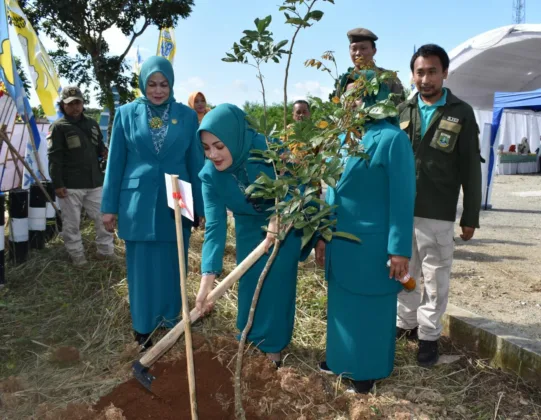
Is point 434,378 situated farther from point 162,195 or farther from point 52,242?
point 52,242

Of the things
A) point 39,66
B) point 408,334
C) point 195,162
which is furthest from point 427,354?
point 39,66

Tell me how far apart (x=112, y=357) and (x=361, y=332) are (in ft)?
5.22

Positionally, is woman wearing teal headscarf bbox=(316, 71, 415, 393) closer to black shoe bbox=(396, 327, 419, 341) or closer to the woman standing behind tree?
black shoe bbox=(396, 327, 419, 341)

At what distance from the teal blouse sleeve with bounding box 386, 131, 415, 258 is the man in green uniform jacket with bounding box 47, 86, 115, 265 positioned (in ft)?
12.3

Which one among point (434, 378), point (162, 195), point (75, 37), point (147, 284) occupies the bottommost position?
point (434, 378)

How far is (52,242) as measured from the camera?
19.4ft

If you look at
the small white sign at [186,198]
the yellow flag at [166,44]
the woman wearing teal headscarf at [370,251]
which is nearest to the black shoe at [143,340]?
the woman wearing teal headscarf at [370,251]

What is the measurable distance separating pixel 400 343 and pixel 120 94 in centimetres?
958

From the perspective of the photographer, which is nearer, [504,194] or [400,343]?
[400,343]

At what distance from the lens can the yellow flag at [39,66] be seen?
657cm

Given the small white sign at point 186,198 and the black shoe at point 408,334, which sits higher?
the small white sign at point 186,198

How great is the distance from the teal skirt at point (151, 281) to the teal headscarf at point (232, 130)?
0.85 meters

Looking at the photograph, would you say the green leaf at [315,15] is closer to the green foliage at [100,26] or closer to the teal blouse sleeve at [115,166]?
the teal blouse sleeve at [115,166]

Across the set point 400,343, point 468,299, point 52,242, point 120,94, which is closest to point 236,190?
point 400,343
